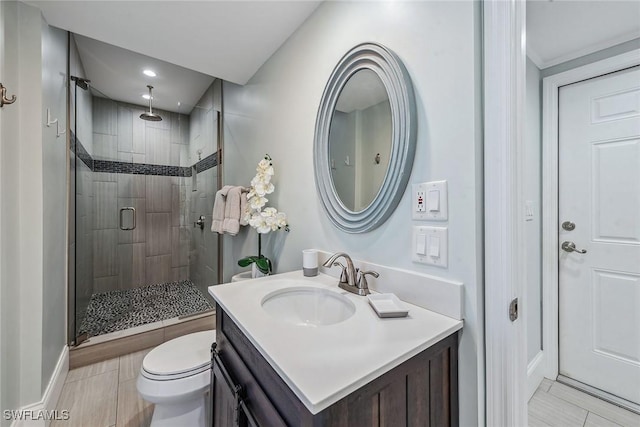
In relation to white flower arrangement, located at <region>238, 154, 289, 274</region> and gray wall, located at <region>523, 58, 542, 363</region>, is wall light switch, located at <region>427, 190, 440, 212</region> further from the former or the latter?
gray wall, located at <region>523, 58, 542, 363</region>

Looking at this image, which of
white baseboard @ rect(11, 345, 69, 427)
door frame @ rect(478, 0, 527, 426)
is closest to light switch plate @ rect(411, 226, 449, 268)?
door frame @ rect(478, 0, 527, 426)

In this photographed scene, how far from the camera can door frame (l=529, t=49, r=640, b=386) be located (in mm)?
1751

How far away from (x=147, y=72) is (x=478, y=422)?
3.30m

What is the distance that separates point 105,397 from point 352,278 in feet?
5.79

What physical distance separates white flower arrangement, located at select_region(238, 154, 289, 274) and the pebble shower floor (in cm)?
114

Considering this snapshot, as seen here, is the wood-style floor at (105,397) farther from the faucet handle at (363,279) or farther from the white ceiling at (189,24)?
the white ceiling at (189,24)

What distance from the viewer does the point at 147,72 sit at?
8.08ft

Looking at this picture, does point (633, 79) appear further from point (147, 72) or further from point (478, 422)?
point (147, 72)

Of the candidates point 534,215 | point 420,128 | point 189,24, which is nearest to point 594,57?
point 534,215

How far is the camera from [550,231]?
1.75 meters

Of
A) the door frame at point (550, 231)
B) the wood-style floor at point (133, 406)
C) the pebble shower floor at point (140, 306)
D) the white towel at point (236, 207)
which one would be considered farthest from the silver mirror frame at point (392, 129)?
the pebble shower floor at point (140, 306)

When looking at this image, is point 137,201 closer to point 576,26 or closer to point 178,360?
point 178,360

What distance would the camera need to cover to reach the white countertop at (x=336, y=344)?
0.52 metres

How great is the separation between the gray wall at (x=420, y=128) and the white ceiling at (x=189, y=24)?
0.50 ft
